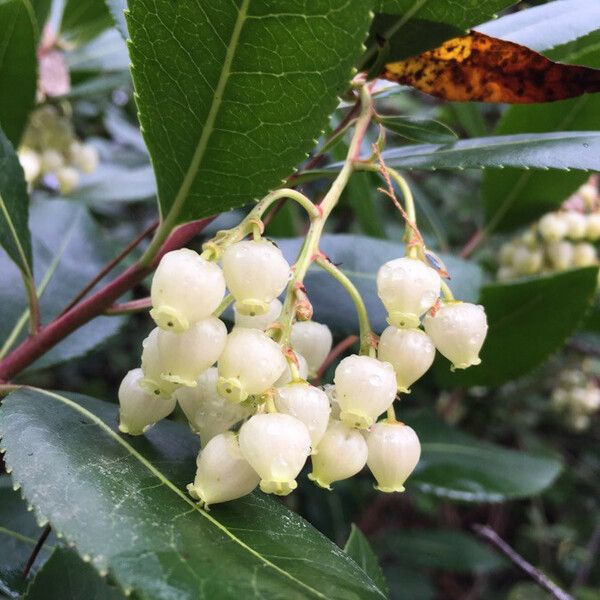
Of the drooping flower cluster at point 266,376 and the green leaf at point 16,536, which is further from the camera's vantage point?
the green leaf at point 16,536

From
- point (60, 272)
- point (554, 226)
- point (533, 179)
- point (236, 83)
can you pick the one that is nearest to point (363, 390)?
point (236, 83)

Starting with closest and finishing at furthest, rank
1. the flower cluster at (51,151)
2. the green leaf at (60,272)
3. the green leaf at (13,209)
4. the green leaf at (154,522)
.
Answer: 1. the green leaf at (154,522)
2. the green leaf at (13,209)
3. the green leaf at (60,272)
4. the flower cluster at (51,151)

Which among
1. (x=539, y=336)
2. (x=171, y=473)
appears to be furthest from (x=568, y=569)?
(x=171, y=473)

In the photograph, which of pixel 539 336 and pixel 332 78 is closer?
pixel 332 78

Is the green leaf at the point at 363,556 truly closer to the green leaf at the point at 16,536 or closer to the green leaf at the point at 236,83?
the green leaf at the point at 16,536

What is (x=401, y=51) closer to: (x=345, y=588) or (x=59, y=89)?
(x=345, y=588)

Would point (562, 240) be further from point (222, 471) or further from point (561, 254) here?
point (222, 471)

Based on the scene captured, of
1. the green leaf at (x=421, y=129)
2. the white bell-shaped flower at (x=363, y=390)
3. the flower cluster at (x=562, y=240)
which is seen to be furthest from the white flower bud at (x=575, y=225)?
the white bell-shaped flower at (x=363, y=390)
